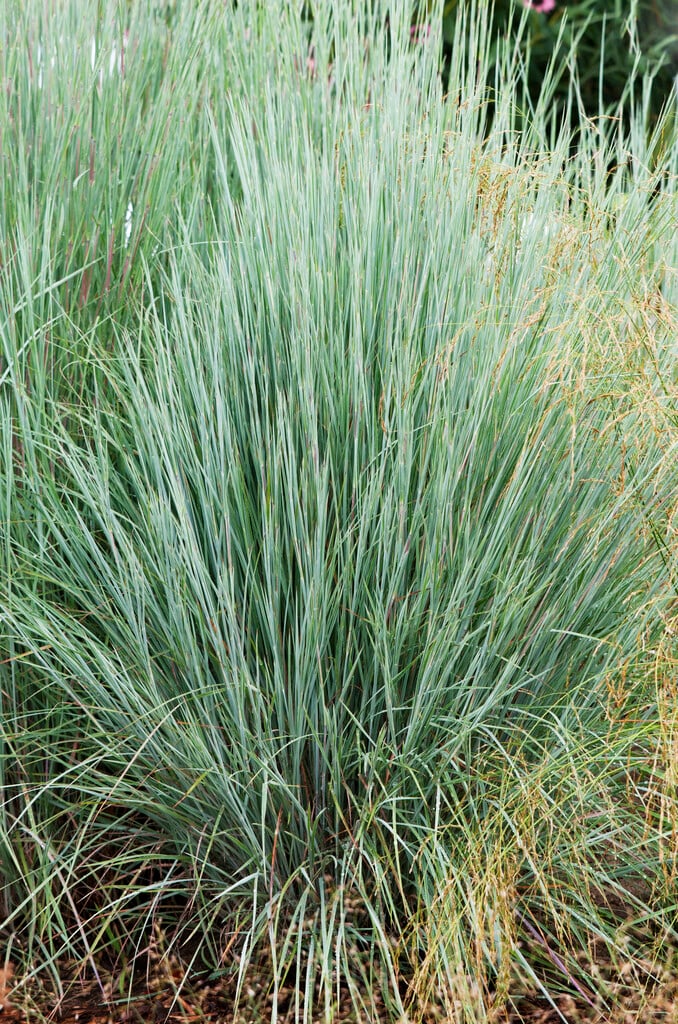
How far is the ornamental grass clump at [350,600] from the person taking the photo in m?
1.46

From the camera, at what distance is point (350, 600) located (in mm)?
1528

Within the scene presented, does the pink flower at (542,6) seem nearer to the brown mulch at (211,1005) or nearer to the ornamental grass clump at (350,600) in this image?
the ornamental grass clump at (350,600)

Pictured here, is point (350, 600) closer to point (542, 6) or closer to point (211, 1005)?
point (211, 1005)

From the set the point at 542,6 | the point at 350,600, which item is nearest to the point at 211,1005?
the point at 350,600

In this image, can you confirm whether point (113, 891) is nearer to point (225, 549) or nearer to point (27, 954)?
point (27, 954)

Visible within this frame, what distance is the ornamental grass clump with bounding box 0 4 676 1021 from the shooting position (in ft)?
4.79

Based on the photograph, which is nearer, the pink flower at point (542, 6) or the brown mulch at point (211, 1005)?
the brown mulch at point (211, 1005)

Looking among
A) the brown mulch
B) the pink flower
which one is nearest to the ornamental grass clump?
the brown mulch

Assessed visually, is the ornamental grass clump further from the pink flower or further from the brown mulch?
the pink flower

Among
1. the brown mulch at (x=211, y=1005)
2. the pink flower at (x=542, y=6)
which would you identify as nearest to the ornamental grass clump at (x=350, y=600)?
the brown mulch at (x=211, y=1005)

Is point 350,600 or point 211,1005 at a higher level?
point 350,600

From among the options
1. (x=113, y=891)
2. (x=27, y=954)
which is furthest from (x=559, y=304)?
(x=27, y=954)

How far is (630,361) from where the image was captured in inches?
69.4

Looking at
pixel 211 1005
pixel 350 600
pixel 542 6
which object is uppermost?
pixel 542 6
